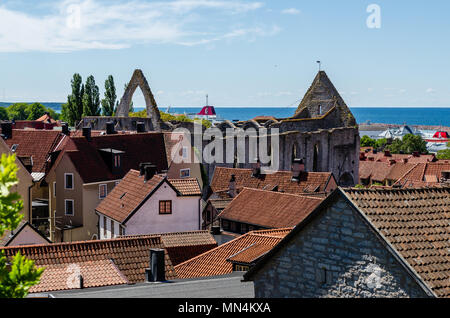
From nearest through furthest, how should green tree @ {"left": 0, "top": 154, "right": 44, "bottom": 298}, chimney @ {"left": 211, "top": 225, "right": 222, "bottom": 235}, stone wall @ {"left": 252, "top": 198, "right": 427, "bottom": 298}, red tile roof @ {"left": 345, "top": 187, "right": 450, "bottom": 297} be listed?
green tree @ {"left": 0, "top": 154, "right": 44, "bottom": 298}
red tile roof @ {"left": 345, "top": 187, "right": 450, "bottom": 297}
stone wall @ {"left": 252, "top": 198, "right": 427, "bottom": 298}
chimney @ {"left": 211, "top": 225, "right": 222, "bottom": 235}

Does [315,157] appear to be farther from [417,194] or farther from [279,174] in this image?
[417,194]

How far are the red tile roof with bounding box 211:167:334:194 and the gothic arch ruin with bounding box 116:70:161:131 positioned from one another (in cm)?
1539

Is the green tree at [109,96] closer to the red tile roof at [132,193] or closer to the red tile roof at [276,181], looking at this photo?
the red tile roof at [276,181]

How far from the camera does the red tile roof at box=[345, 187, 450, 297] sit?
12.7 m

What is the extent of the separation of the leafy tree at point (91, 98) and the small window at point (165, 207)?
63.1 metres

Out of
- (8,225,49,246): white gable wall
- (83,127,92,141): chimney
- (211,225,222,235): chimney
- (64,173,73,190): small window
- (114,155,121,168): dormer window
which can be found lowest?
(211,225,222,235): chimney

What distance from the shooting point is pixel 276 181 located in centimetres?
4881

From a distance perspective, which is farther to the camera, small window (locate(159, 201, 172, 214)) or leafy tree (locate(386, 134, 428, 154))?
leafy tree (locate(386, 134, 428, 154))

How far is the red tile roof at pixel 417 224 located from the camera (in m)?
12.7

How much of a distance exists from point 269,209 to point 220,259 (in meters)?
12.0

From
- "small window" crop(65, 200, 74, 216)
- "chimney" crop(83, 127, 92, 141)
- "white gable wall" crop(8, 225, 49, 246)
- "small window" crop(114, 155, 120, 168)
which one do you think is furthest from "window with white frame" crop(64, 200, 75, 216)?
"white gable wall" crop(8, 225, 49, 246)

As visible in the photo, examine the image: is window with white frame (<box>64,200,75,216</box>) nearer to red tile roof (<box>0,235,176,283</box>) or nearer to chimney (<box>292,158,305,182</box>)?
chimney (<box>292,158,305,182</box>)

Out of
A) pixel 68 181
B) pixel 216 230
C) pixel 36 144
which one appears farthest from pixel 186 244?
pixel 36 144

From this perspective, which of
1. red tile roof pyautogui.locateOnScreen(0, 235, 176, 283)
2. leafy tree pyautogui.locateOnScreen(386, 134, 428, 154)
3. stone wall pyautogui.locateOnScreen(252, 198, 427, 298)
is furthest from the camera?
leafy tree pyautogui.locateOnScreen(386, 134, 428, 154)
